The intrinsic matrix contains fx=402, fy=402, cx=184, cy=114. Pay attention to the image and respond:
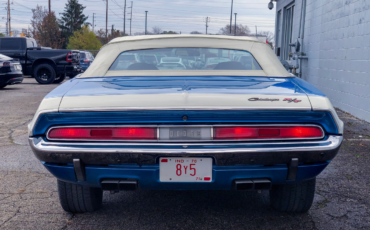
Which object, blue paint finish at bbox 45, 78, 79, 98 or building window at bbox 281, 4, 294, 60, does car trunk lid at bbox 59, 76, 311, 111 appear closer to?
blue paint finish at bbox 45, 78, 79, 98

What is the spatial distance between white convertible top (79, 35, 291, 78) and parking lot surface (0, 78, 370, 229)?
3.57 ft

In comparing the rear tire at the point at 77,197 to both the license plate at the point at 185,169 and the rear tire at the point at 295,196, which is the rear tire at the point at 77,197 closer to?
the license plate at the point at 185,169

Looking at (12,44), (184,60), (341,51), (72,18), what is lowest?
(184,60)

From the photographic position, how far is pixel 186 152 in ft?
7.97

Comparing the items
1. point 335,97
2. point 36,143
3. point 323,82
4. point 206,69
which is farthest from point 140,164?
point 323,82

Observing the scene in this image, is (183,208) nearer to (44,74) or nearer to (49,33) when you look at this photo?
(44,74)

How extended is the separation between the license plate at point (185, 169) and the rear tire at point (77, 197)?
0.77 meters

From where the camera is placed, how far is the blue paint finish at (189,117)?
244 cm

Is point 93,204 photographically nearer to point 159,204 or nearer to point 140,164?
point 159,204

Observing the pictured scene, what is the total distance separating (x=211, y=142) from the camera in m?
2.48

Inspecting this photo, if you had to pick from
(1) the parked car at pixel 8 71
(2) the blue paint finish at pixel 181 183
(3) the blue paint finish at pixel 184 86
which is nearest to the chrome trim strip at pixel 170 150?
(2) the blue paint finish at pixel 181 183

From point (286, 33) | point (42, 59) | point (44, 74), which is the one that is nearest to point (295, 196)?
point (286, 33)

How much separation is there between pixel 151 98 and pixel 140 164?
1.36 feet

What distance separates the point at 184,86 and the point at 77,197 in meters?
1.17
